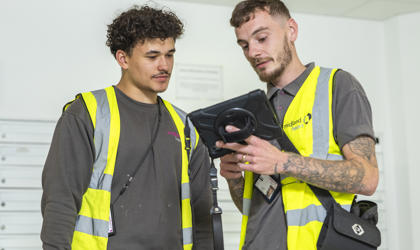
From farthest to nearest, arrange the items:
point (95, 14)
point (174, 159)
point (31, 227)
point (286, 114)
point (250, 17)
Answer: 1. point (95, 14)
2. point (31, 227)
3. point (174, 159)
4. point (250, 17)
5. point (286, 114)

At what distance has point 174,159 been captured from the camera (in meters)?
1.79

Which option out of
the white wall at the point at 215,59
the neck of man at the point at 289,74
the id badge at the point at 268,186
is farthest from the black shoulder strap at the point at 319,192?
the white wall at the point at 215,59

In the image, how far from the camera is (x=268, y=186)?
147cm

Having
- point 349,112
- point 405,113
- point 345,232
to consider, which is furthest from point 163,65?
point 405,113

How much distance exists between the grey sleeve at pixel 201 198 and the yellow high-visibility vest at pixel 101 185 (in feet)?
0.25

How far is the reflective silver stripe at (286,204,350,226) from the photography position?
4.38 feet

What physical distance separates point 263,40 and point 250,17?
0.30 feet

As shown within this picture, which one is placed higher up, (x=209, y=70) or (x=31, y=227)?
(x=209, y=70)

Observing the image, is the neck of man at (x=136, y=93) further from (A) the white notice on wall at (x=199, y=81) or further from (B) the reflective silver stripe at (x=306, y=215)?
(A) the white notice on wall at (x=199, y=81)

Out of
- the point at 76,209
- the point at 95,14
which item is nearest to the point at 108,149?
the point at 76,209

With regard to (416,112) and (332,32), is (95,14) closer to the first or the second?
(332,32)

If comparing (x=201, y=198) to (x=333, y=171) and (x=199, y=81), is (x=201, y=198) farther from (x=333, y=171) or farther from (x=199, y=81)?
(x=199, y=81)

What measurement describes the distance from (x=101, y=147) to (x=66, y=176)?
0.54ft

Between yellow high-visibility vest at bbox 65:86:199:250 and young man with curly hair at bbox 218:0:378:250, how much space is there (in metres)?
0.41
